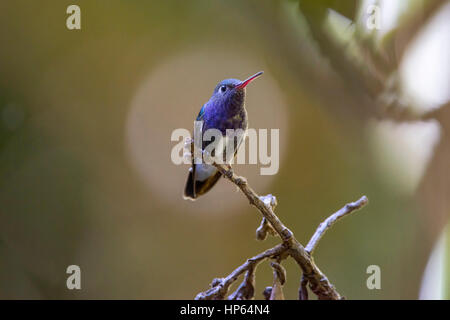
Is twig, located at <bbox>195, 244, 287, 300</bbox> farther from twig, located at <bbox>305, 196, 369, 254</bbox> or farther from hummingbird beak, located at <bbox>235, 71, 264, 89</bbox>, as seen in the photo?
hummingbird beak, located at <bbox>235, 71, 264, 89</bbox>

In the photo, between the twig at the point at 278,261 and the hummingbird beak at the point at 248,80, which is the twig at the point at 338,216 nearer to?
the twig at the point at 278,261

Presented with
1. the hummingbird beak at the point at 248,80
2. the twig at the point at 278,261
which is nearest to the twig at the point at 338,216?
the twig at the point at 278,261

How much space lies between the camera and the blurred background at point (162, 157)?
1.44 m

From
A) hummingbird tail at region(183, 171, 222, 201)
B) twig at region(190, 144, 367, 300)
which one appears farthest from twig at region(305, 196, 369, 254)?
hummingbird tail at region(183, 171, 222, 201)

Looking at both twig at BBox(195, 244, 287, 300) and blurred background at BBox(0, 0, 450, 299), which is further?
blurred background at BBox(0, 0, 450, 299)

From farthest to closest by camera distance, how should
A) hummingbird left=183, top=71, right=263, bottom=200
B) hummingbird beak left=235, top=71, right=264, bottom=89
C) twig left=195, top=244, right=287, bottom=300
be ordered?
hummingbird left=183, top=71, right=263, bottom=200 → hummingbird beak left=235, top=71, right=264, bottom=89 → twig left=195, top=244, right=287, bottom=300

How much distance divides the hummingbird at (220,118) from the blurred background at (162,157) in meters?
0.23

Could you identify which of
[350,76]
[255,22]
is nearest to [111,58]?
[255,22]

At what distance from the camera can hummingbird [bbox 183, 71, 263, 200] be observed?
1.38 m

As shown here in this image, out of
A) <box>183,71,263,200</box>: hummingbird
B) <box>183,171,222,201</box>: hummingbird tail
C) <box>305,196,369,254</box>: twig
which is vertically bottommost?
<box>305,196,369,254</box>: twig

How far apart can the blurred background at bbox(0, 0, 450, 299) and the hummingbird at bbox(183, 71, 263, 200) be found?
225 mm

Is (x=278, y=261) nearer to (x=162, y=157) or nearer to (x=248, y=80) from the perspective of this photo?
(x=248, y=80)

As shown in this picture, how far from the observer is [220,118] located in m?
1.38
